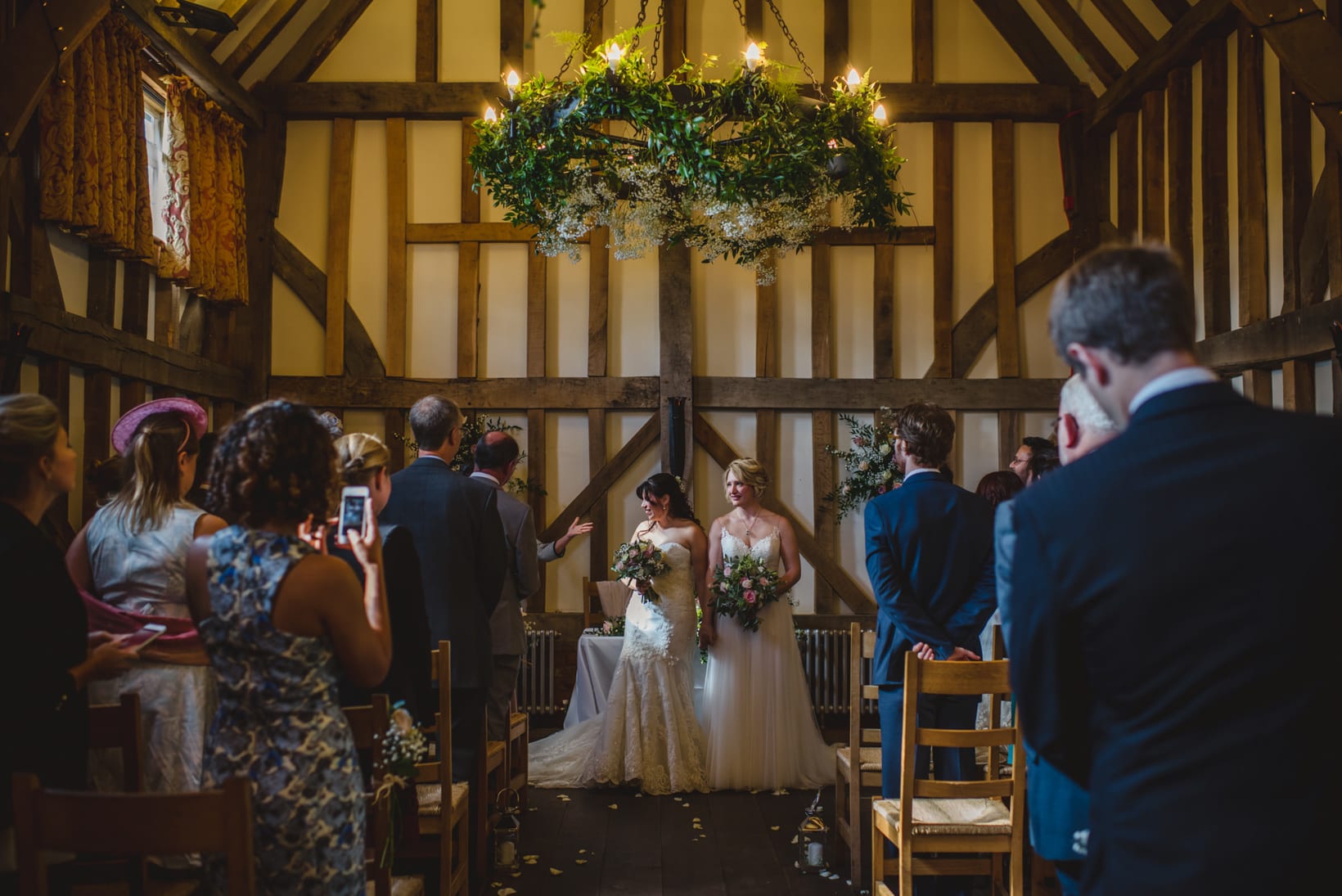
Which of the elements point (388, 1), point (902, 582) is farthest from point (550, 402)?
point (902, 582)

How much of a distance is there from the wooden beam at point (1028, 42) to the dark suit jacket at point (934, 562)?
569 cm

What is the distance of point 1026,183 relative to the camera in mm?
8258

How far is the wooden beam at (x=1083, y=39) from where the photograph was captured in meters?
7.53

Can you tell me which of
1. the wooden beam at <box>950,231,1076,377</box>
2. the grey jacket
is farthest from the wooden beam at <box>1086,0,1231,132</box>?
the grey jacket

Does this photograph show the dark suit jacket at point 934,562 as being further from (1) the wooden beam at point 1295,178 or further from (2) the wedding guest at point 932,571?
(1) the wooden beam at point 1295,178

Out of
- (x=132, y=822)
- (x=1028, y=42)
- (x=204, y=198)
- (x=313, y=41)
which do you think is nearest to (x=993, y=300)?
(x=1028, y=42)

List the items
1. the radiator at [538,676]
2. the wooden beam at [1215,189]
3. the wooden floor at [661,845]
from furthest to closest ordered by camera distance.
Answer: the radiator at [538,676]
the wooden beam at [1215,189]
the wooden floor at [661,845]

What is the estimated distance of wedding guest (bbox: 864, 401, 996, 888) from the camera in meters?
3.77

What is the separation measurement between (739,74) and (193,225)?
4636 millimetres

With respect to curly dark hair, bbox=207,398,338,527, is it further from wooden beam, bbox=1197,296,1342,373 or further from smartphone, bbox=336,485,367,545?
wooden beam, bbox=1197,296,1342,373

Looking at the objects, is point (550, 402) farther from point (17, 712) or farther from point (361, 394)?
point (17, 712)

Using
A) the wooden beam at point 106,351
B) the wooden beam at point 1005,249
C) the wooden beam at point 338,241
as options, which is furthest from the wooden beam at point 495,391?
the wooden beam at point 1005,249

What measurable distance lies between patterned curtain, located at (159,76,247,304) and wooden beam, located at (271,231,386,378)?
0.39 m

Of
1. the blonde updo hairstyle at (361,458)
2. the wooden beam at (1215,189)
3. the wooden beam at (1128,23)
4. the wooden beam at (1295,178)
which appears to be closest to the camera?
the blonde updo hairstyle at (361,458)
